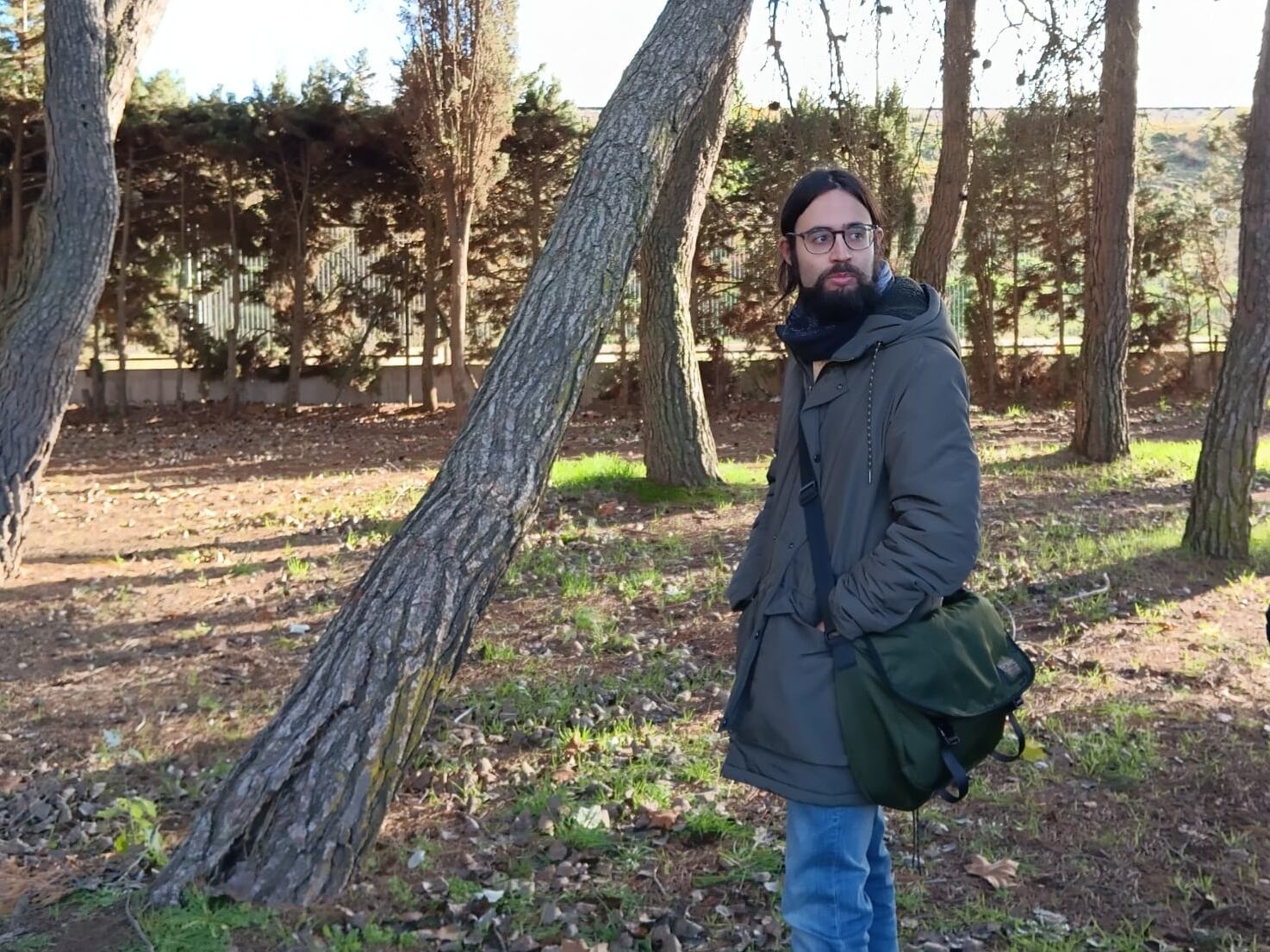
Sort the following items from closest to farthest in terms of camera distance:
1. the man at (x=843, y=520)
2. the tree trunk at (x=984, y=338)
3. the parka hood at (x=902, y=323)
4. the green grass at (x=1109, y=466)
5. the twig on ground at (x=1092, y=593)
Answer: the man at (x=843, y=520)
the parka hood at (x=902, y=323)
the twig on ground at (x=1092, y=593)
the green grass at (x=1109, y=466)
the tree trunk at (x=984, y=338)

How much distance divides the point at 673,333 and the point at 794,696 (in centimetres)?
732

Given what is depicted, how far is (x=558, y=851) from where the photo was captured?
12.7 feet

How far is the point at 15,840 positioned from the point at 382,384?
1445 centimetres

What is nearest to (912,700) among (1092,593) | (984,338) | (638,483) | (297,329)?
(1092,593)

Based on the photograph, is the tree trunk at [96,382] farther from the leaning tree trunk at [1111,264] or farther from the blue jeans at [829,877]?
the blue jeans at [829,877]

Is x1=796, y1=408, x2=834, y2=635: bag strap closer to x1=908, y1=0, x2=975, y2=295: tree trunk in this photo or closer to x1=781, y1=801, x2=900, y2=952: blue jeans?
x1=781, y1=801, x2=900, y2=952: blue jeans

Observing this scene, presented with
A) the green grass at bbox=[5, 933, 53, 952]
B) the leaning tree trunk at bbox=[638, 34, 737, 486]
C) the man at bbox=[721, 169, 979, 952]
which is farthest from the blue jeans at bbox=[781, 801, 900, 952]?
the leaning tree trunk at bbox=[638, 34, 737, 486]

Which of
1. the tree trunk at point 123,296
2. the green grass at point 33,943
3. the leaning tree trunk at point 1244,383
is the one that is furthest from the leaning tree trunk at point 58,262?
the tree trunk at point 123,296

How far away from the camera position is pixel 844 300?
2.49m

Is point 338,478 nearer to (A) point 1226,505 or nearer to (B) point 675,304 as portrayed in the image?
(B) point 675,304

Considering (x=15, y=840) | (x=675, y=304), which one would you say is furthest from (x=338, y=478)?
(x=15, y=840)

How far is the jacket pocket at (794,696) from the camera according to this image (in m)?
2.31

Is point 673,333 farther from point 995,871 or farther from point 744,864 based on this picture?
point 995,871

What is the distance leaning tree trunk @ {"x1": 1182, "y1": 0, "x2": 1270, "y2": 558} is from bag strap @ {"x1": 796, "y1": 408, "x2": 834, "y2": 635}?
549cm
